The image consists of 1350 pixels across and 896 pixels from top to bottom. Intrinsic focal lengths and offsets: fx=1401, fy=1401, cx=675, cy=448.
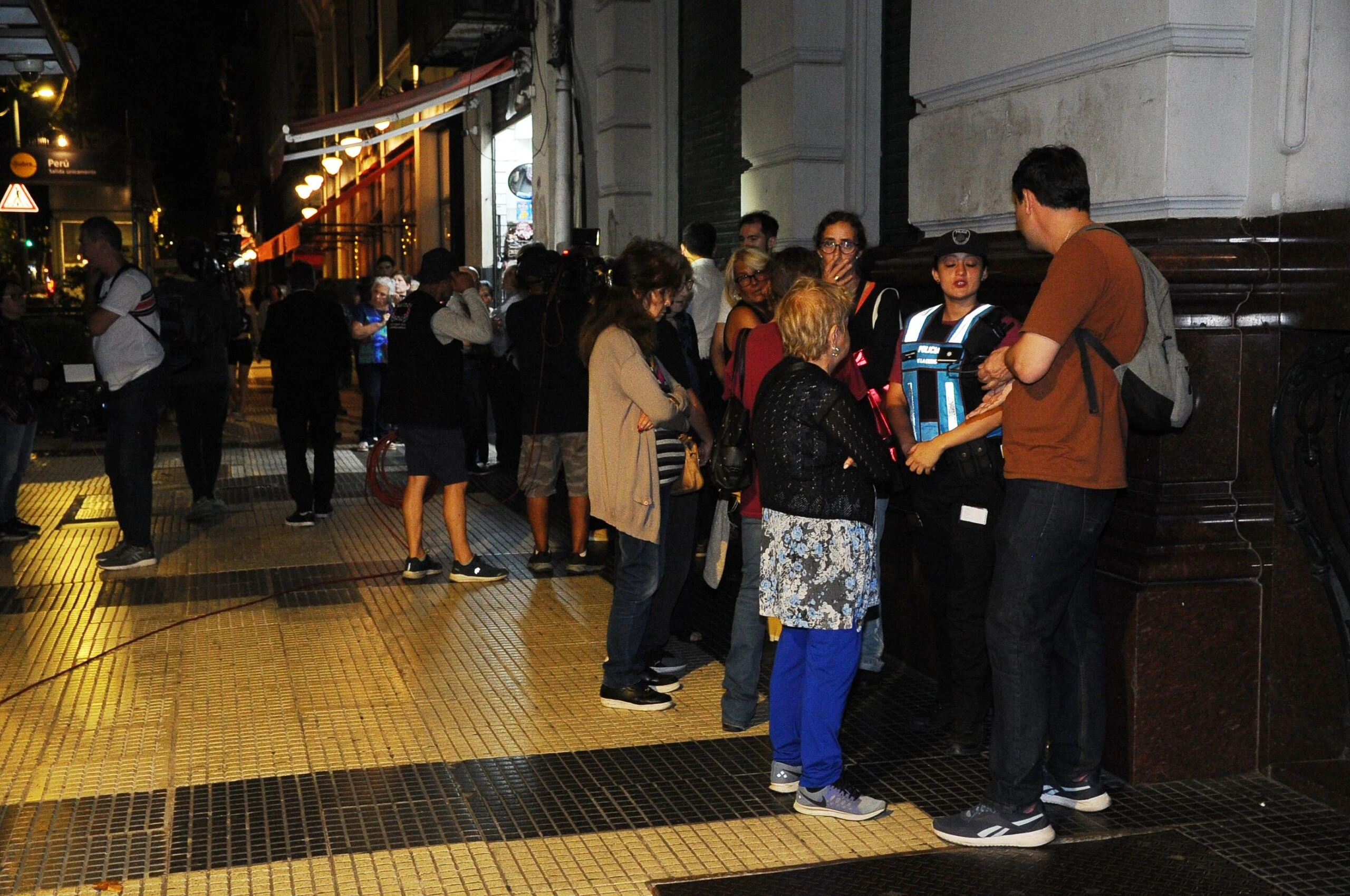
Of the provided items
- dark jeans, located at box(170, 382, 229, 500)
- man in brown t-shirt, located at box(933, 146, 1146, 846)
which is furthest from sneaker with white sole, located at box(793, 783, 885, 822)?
dark jeans, located at box(170, 382, 229, 500)

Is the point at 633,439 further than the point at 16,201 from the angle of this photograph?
No

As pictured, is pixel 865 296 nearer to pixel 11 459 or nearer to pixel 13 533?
pixel 11 459

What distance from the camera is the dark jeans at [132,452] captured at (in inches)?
358

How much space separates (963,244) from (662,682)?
7.81 ft

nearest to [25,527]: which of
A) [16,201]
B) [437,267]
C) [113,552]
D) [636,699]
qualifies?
[113,552]

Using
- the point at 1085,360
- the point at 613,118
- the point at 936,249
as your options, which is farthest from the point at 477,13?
the point at 1085,360

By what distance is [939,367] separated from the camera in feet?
17.2

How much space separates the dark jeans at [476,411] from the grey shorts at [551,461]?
482cm

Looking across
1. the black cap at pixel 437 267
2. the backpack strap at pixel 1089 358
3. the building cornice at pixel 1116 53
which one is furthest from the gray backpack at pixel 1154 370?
the black cap at pixel 437 267

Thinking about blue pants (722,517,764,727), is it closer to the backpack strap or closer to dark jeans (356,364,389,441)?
the backpack strap

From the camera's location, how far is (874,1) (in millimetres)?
8438

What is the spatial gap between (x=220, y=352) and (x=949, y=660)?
7.29 meters

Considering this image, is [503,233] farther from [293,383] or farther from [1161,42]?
[1161,42]

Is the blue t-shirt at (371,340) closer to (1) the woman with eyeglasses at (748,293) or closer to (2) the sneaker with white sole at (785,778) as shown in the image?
(1) the woman with eyeglasses at (748,293)
